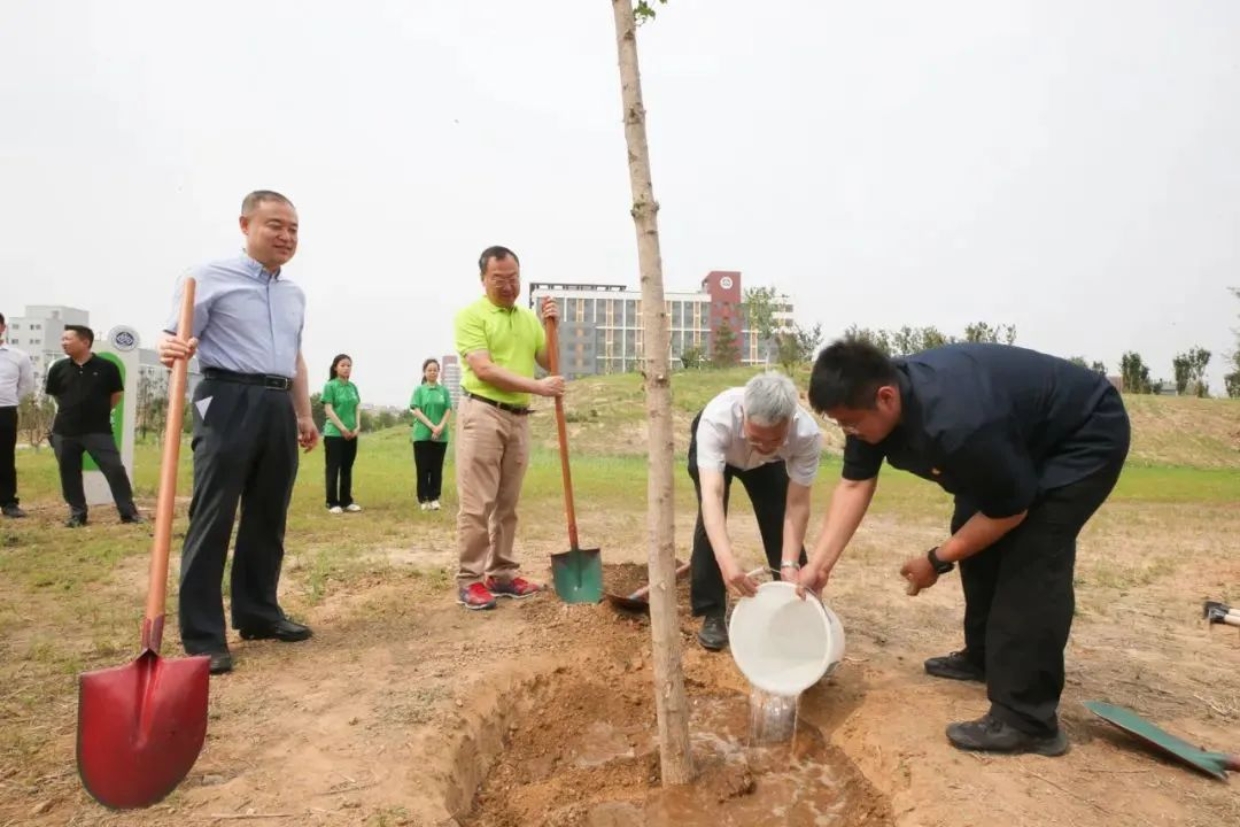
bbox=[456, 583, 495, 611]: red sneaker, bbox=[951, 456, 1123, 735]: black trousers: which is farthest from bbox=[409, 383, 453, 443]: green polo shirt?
bbox=[951, 456, 1123, 735]: black trousers

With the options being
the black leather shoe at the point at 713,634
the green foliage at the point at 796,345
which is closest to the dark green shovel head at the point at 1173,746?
the black leather shoe at the point at 713,634

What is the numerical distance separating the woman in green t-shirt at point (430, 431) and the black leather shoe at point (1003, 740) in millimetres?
7158

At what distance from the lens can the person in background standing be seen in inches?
304

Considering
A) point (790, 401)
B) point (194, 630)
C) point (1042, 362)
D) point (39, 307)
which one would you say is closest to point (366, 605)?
point (194, 630)

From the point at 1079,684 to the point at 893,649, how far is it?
861 millimetres

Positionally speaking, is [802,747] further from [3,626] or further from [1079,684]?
[3,626]

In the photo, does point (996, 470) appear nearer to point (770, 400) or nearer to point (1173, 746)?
point (770, 400)

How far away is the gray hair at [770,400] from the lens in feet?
10.0

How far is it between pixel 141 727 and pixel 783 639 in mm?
2405

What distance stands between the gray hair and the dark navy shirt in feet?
0.94

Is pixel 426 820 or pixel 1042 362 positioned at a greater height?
pixel 1042 362

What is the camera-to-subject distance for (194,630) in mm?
3396

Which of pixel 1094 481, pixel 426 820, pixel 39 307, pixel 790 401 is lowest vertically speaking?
pixel 426 820

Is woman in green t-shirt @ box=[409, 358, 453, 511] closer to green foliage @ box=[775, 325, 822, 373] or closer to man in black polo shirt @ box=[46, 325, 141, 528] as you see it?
man in black polo shirt @ box=[46, 325, 141, 528]
